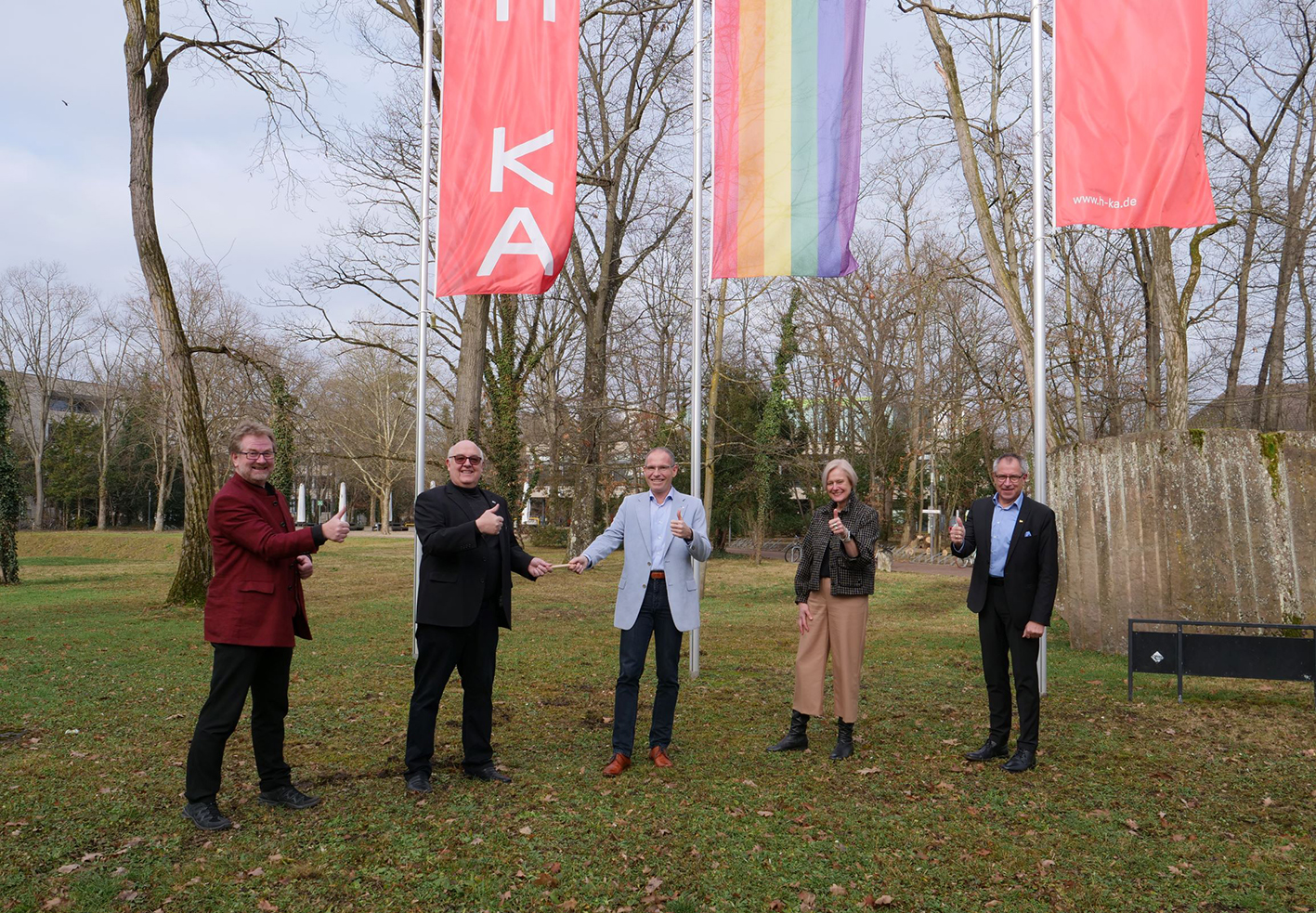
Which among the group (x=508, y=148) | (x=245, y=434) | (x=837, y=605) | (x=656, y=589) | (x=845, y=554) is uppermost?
(x=508, y=148)

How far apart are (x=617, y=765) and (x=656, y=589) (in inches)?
43.7

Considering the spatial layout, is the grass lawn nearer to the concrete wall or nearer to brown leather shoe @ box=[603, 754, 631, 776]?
brown leather shoe @ box=[603, 754, 631, 776]

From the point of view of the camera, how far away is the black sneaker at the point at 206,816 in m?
4.57

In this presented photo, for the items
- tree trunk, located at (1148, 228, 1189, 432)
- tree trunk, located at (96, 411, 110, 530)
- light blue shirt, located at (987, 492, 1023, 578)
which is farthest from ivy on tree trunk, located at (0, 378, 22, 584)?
tree trunk, located at (96, 411, 110, 530)

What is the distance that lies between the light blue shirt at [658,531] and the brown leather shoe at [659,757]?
1183mm

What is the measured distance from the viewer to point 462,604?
5215 millimetres

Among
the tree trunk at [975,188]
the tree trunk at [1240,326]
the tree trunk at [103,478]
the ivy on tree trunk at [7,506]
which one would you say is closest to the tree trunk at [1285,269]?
the tree trunk at [1240,326]

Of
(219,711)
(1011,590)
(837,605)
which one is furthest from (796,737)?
(219,711)

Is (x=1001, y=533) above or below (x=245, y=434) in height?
below

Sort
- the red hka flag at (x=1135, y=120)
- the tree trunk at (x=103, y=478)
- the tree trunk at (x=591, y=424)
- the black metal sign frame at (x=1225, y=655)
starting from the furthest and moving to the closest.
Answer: the tree trunk at (x=103, y=478) → the tree trunk at (x=591, y=424) → the red hka flag at (x=1135, y=120) → the black metal sign frame at (x=1225, y=655)

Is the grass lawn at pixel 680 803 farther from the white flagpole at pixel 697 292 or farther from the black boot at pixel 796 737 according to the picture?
the white flagpole at pixel 697 292

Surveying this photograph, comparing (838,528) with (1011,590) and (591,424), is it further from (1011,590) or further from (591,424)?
(591,424)

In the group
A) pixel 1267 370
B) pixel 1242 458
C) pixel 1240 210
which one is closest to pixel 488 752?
pixel 1242 458

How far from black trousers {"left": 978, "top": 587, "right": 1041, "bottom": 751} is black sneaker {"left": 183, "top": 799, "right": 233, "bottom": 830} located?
4.58 metres
